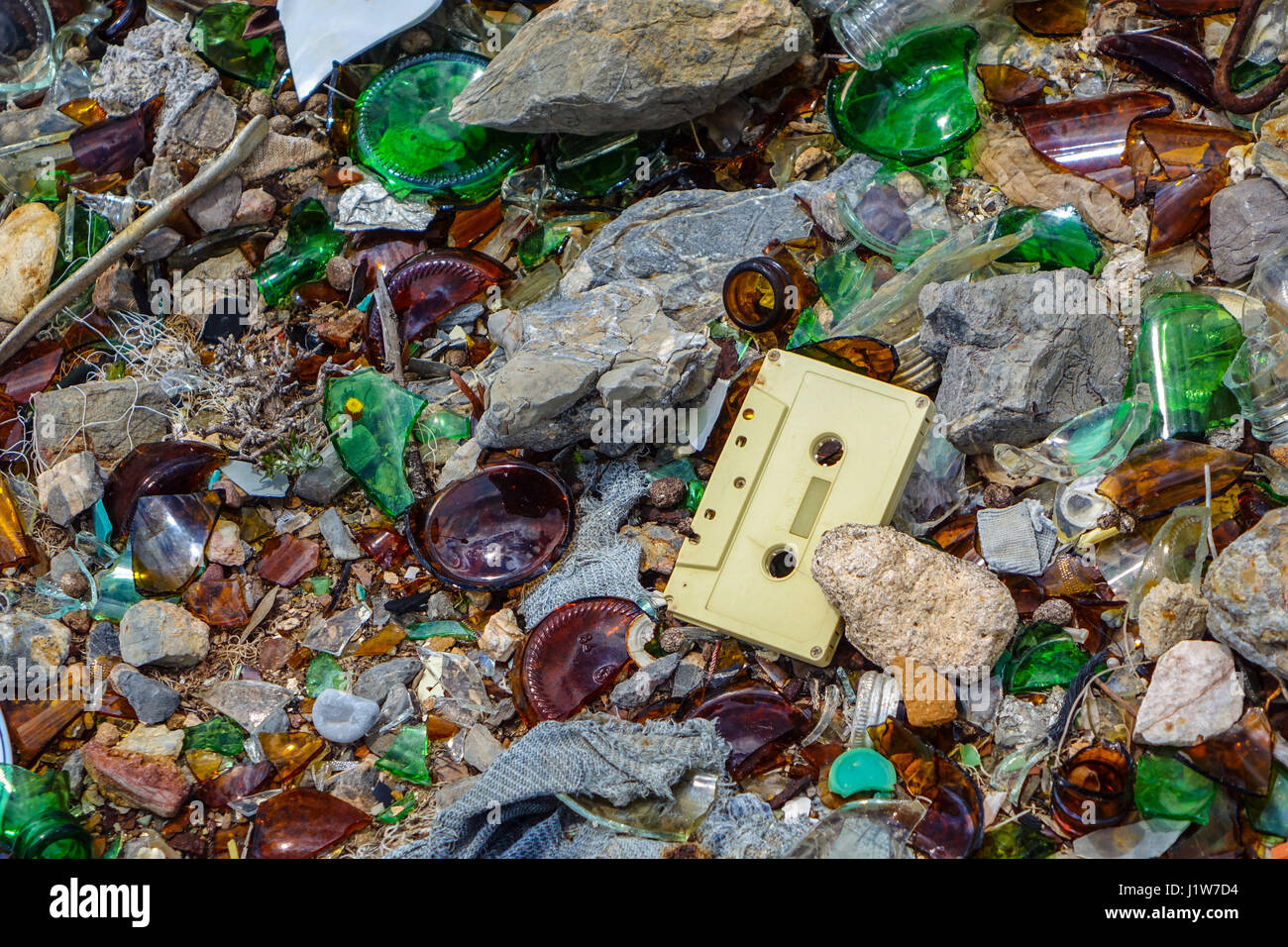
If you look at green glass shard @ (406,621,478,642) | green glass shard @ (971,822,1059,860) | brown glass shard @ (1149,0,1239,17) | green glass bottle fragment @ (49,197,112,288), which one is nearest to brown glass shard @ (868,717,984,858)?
green glass shard @ (971,822,1059,860)

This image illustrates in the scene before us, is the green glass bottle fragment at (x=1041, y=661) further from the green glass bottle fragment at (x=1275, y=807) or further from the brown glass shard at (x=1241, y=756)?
the green glass bottle fragment at (x=1275, y=807)

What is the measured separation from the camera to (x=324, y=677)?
8.62 feet

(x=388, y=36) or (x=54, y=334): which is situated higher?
(x=388, y=36)

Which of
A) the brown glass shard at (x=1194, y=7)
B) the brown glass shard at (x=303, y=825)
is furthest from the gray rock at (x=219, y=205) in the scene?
the brown glass shard at (x=1194, y=7)

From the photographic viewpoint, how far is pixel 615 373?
250cm

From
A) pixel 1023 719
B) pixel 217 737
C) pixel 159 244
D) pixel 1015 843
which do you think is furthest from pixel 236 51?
pixel 1015 843

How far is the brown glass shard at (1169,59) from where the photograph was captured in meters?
2.68

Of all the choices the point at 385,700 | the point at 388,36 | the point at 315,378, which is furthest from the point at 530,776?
the point at 388,36

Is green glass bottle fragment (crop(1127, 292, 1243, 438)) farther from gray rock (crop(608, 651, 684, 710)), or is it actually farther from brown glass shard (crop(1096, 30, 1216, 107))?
gray rock (crop(608, 651, 684, 710))

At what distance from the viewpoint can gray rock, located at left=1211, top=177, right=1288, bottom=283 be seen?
98.4 inches

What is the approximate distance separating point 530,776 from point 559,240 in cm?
145

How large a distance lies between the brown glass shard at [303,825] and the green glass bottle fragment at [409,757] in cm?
13

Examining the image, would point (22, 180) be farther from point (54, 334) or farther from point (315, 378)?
point (315, 378)

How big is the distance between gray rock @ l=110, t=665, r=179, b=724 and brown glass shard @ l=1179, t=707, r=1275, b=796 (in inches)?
89.8
